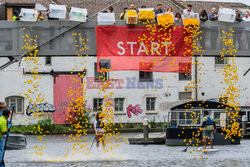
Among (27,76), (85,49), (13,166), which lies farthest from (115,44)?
(27,76)

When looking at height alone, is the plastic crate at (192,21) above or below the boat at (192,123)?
above

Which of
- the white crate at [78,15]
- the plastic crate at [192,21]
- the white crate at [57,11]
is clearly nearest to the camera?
the white crate at [78,15]

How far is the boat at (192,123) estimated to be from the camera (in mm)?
32031

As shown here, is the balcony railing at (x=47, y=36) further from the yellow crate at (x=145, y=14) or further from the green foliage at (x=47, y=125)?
the green foliage at (x=47, y=125)

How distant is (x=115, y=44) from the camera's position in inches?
739

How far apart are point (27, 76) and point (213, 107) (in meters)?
20.8

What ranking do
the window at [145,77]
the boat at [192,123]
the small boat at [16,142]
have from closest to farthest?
the small boat at [16,142] → the boat at [192,123] → the window at [145,77]

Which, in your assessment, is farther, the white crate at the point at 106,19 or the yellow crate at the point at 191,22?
the yellow crate at the point at 191,22

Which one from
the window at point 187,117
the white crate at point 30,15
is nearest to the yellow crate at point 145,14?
the white crate at point 30,15

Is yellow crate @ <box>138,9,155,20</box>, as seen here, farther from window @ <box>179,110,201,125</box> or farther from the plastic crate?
window @ <box>179,110,201,125</box>

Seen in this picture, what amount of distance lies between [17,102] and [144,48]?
3235 cm

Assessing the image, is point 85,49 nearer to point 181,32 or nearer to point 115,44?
point 115,44

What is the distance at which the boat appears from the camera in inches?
1261

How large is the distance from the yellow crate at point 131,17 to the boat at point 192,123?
14029 millimetres
